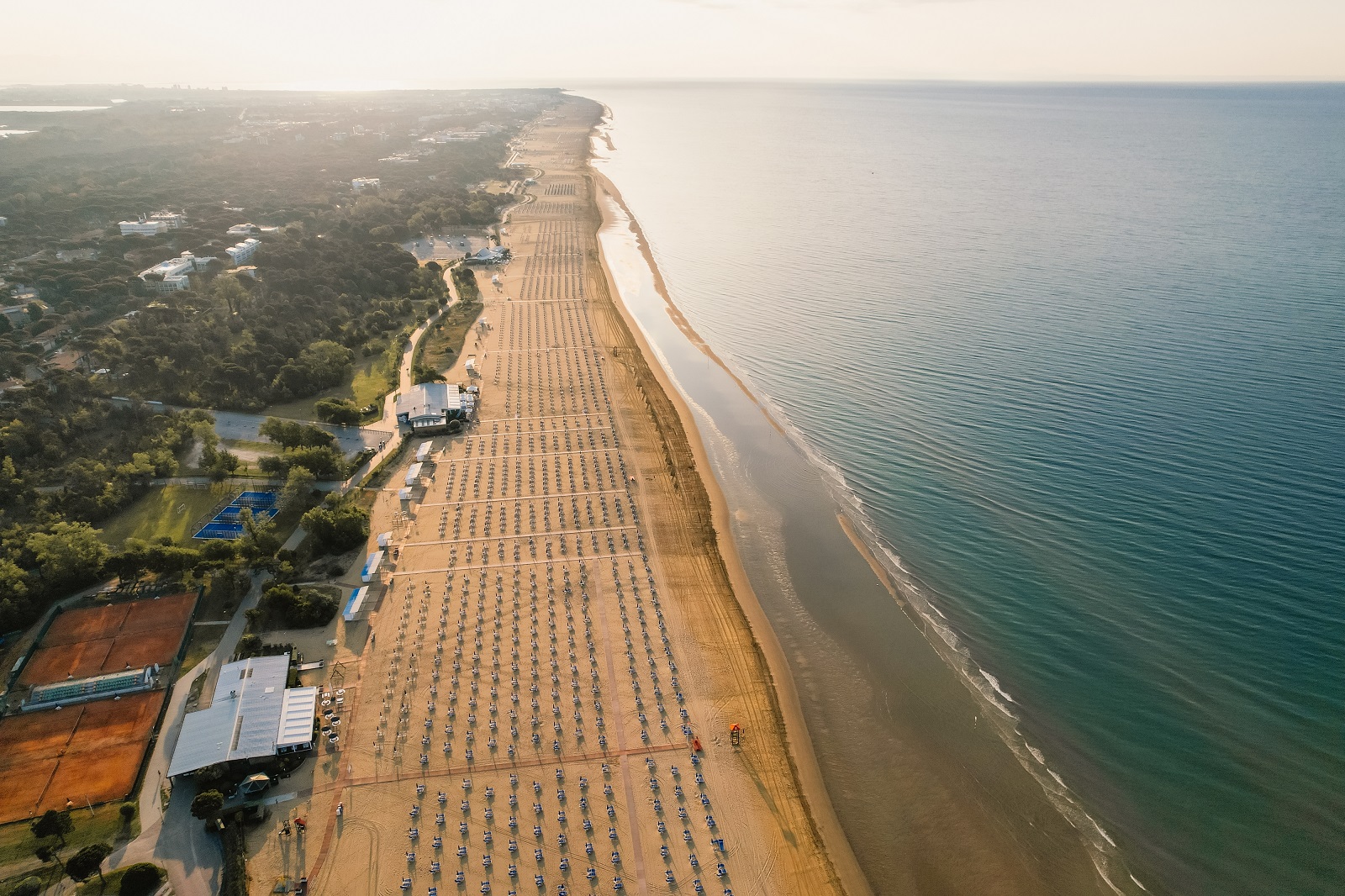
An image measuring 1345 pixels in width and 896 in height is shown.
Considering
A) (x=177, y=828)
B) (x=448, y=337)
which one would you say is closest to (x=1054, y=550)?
(x=177, y=828)

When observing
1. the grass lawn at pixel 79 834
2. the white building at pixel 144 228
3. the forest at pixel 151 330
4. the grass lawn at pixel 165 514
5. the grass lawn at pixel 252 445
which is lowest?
the grass lawn at pixel 79 834

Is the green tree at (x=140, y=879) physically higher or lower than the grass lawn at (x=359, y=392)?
lower

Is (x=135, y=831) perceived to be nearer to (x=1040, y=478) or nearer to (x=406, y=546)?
(x=406, y=546)

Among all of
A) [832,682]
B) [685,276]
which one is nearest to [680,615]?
[832,682]

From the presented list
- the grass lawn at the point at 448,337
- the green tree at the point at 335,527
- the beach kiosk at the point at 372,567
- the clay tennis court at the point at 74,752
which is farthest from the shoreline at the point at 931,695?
the clay tennis court at the point at 74,752

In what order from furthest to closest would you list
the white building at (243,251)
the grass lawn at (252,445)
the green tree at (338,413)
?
the white building at (243,251) → the green tree at (338,413) → the grass lawn at (252,445)

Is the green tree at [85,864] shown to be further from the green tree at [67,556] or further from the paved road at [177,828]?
the green tree at [67,556]

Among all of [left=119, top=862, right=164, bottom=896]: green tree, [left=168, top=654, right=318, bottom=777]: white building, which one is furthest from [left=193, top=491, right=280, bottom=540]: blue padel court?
[left=119, top=862, right=164, bottom=896]: green tree

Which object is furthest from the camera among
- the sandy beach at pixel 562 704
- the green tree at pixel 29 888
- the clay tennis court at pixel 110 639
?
the clay tennis court at pixel 110 639
